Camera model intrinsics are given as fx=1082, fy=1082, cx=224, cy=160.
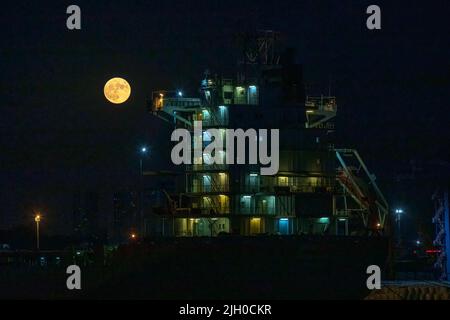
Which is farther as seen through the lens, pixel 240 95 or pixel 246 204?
pixel 240 95

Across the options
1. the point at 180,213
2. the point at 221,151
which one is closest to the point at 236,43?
the point at 221,151

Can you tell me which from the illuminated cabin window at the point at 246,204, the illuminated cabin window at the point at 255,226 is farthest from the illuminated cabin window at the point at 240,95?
the illuminated cabin window at the point at 255,226

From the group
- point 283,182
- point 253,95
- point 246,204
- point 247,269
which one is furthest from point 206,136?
point 247,269

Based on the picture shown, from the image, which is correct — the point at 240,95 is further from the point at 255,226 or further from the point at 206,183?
the point at 255,226

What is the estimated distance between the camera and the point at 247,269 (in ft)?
239

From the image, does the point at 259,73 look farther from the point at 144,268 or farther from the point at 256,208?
the point at 144,268

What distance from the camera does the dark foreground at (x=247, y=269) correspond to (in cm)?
7244

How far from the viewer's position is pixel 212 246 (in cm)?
7250

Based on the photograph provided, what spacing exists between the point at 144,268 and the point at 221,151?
9.97 metres

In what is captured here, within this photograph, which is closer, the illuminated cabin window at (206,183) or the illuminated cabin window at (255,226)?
the illuminated cabin window at (255,226)

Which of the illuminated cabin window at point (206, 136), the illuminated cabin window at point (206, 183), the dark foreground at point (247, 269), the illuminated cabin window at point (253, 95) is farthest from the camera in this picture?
the illuminated cabin window at point (253, 95)

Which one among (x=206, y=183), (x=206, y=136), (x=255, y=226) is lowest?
(x=255, y=226)

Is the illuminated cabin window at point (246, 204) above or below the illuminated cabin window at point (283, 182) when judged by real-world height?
below

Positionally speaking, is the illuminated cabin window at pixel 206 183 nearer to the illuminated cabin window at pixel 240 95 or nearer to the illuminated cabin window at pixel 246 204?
the illuminated cabin window at pixel 246 204
